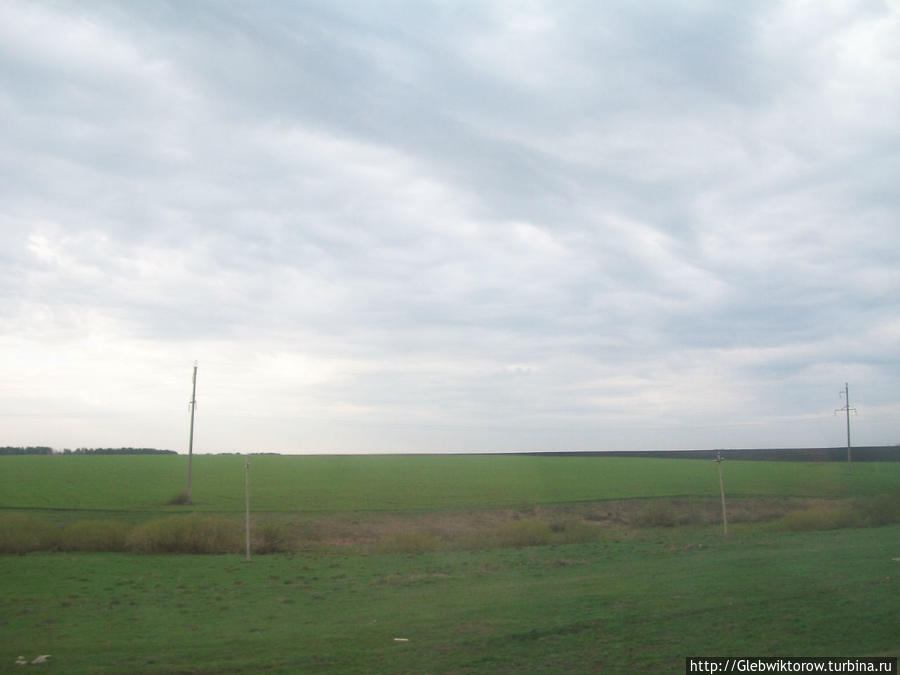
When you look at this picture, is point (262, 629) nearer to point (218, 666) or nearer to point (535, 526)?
point (218, 666)

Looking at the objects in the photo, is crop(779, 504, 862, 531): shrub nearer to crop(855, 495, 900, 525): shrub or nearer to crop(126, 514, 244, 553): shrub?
crop(855, 495, 900, 525): shrub

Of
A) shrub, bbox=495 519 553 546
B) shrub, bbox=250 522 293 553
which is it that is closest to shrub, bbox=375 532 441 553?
shrub, bbox=495 519 553 546

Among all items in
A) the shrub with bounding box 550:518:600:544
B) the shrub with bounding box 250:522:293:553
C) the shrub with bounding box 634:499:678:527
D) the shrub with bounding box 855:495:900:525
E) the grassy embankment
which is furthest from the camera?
the shrub with bounding box 634:499:678:527

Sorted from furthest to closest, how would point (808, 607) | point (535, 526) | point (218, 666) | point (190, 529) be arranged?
point (535, 526)
point (190, 529)
point (808, 607)
point (218, 666)

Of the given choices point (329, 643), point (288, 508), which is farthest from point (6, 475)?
point (329, 643)

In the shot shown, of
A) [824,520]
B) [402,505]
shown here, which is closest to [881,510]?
[824,520]

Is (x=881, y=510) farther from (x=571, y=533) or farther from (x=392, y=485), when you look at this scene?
(x=392, y=485)

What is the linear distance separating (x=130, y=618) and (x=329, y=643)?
217 inches

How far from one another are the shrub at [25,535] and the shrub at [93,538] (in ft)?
1.38

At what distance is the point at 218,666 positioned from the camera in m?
10.9

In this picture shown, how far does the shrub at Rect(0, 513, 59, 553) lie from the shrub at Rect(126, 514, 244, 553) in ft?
10.1

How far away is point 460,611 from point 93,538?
20.7 meters

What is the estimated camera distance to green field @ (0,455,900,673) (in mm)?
11086

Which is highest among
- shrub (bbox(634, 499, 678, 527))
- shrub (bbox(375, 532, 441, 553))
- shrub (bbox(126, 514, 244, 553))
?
shrub (bbox(126, 514, 244, 553))
